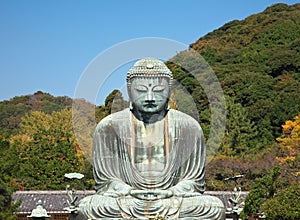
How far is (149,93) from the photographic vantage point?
10.3 meters

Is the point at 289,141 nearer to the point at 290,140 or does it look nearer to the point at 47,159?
the point at 290,140

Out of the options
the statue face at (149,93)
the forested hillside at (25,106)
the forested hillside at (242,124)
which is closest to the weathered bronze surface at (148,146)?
the statue face at (149,93)

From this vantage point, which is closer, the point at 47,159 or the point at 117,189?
the point at 117,189

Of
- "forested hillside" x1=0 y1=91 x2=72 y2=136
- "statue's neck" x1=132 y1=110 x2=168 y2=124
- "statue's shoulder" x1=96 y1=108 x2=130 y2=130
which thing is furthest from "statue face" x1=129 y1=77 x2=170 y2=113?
"forested hillside" x1=0 y1=91 x2=72 y2=136

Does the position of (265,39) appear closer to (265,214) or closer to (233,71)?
(233,71)

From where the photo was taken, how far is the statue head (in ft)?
33.9

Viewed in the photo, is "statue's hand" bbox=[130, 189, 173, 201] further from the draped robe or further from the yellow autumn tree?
the yellow autumn tree

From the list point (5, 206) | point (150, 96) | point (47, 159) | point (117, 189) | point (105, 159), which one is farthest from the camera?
point (47, 159)

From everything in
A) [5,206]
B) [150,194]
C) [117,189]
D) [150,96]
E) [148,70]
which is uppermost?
[148,70]

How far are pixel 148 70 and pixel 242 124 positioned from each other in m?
25.5

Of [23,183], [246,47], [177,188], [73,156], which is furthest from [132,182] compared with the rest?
[246,47]

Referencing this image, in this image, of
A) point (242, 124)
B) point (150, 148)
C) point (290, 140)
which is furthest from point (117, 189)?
point (242, 124)

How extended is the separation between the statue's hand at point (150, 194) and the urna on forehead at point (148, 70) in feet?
5.74

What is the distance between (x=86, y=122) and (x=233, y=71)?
104 ft
